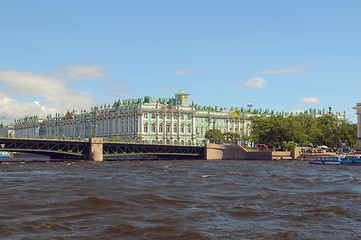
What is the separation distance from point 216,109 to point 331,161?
8564 cm

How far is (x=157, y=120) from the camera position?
127 meters

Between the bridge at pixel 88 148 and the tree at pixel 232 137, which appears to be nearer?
the bridge at pixel 88 148

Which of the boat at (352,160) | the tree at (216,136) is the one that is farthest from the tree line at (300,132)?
the boat at (352,160)

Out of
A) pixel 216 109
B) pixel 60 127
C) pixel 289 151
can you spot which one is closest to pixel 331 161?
pixel 289 151

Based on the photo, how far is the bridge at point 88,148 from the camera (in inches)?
2621

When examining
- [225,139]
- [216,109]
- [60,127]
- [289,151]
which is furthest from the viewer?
[60,127]

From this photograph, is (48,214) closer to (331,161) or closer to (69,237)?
(69,237)

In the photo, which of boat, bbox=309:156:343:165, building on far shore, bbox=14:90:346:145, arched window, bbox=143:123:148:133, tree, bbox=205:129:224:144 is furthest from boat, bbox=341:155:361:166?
arched window, bbox=143:123:148:133

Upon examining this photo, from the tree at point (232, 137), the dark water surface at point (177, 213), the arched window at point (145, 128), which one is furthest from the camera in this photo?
the tree at point (232, 137)

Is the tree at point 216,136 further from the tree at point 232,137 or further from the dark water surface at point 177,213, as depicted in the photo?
the dark water surface at point 177,213

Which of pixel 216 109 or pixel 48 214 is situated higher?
pixel 216 109

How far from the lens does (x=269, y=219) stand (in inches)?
717

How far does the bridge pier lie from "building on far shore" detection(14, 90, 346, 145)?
34.5m

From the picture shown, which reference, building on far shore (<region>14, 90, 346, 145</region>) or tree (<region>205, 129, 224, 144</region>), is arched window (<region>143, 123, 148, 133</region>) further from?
tree (<region>205, 129, 224, 144</region>)
